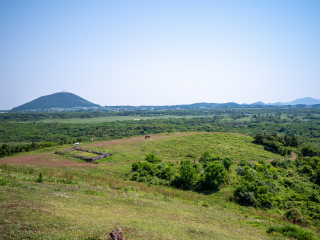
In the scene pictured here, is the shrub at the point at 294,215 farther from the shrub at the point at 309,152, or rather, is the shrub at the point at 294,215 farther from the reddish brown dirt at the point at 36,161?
the shrub at the point at 309,152

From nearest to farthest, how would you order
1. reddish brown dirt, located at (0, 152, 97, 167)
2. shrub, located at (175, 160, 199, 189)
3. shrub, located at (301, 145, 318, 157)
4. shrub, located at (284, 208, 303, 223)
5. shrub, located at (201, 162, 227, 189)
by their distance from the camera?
shrub, located at (284, 208, 303, 223), shrub, located at (201, 162, 227, 189), shrub, located at (175, 160, 199, 189), reddish brown dirt, located at (0, 152, 97, 167), shrub, located at (301, 145, 318, 157)

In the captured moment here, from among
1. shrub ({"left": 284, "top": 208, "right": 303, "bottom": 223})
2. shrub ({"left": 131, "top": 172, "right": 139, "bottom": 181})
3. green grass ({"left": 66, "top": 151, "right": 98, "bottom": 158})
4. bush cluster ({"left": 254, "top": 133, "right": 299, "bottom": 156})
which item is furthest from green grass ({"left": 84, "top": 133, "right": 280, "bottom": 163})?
shrub ({"left": 284, "top": 208, "right": 303, "bottom": 223})

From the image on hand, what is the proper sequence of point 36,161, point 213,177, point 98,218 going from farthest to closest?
point 36,161 → point 213,177 → point 98,218

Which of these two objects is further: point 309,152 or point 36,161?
point 309,152

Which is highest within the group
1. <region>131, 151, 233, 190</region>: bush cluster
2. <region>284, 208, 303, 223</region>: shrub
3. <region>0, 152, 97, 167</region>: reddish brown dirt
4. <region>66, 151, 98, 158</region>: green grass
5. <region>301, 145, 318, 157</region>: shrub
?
<region>0, 152, 97, 167</region>: reddish brown dirt

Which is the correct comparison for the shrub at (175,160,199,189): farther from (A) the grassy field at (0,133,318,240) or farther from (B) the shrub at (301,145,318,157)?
(B) the shrub at (301,145,318,157)

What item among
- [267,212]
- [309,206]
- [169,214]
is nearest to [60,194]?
[169,214]

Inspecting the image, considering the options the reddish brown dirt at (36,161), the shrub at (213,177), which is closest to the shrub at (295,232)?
the shrub at (213,177)

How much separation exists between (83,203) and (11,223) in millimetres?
5946

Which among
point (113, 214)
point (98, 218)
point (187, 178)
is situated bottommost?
point (187, 178)

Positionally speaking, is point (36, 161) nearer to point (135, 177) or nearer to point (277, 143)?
point (135, 177)

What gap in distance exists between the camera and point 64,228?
1105cm

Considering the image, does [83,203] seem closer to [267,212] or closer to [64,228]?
[64,228]

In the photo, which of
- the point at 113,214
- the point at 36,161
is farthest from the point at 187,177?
the point at 36,161
